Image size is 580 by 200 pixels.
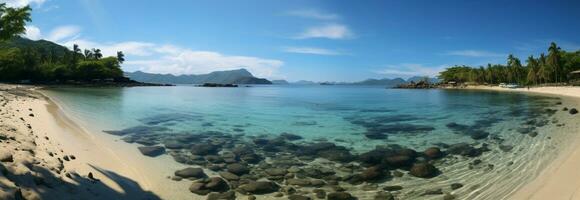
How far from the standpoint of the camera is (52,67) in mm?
114062

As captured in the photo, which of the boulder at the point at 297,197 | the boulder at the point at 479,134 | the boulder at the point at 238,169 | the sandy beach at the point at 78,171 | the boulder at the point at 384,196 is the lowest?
the boulder at the point at 384,196

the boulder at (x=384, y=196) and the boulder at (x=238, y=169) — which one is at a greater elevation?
the boulder at (x=238, y=169)

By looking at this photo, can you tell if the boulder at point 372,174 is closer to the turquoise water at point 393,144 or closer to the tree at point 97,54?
the turquoise water at point 393,144

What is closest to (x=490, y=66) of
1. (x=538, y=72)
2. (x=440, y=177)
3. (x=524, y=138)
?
(x=538, y=72)

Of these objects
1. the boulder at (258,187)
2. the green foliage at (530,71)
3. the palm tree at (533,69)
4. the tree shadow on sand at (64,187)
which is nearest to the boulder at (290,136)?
the boulder at (258,187)

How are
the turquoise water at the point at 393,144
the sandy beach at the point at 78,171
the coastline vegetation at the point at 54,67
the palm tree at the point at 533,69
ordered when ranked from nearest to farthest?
the sandy beach at the point at 78,171, the turquoise water at the point at 393,144, the coastline vegetation at the point at 54,67, the palm tree at the point at 533,69

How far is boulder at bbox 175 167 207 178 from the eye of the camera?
12750 millimetres

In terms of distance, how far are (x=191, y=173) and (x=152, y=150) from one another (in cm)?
484

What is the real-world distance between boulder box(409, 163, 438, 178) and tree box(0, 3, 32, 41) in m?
17.2

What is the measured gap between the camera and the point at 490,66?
483ft

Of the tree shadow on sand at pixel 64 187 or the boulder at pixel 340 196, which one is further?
the boulder at pixel 340 196

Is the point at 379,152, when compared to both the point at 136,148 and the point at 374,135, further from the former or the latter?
the point at 136,148

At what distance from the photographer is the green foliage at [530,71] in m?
99.6

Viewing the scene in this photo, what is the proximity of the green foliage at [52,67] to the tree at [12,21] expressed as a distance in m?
80.6
